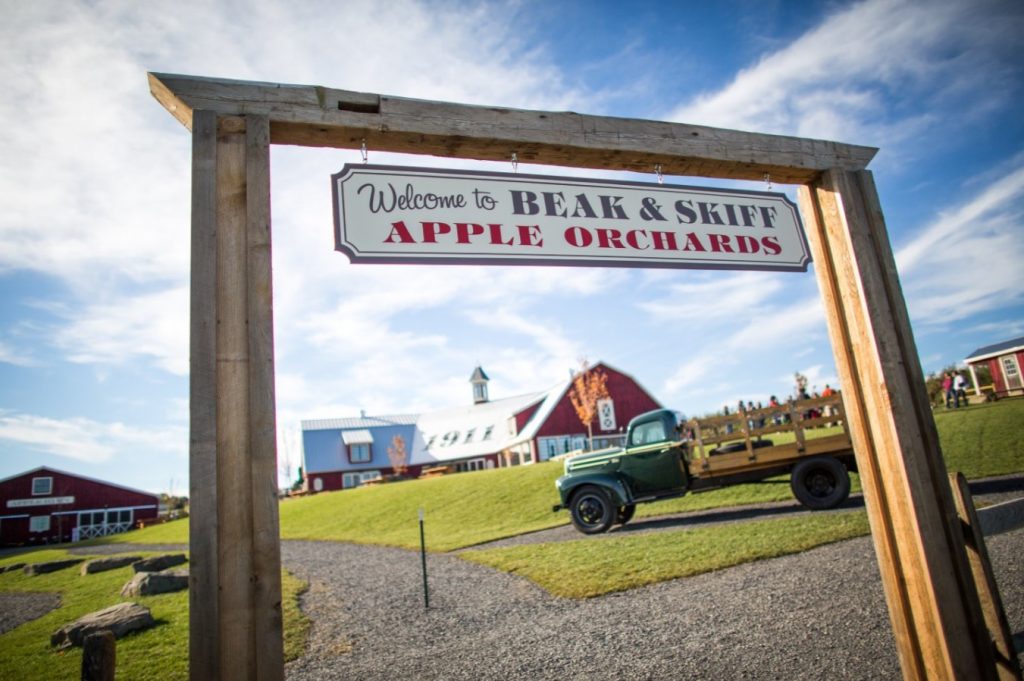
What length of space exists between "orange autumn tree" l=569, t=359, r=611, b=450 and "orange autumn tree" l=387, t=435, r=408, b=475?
593 inches

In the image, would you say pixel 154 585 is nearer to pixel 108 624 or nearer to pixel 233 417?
pixel 108 624

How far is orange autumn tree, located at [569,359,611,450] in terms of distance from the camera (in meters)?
35.7

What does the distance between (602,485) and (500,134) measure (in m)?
9.97

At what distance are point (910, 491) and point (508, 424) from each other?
36.2 m

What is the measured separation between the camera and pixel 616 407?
3697cm

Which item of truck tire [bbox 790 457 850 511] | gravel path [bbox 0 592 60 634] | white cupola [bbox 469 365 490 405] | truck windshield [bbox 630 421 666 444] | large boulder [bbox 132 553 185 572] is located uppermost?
white cupola [bbox 469 365 490 405]

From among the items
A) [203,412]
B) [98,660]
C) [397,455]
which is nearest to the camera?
[98,660]

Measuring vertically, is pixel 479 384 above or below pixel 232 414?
above

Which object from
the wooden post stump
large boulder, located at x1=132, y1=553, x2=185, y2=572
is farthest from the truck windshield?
large boulder, located at x1=132, y1=553, x2=185, y2=572

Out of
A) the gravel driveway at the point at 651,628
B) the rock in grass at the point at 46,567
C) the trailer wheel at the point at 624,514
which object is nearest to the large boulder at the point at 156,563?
the rock in grass at the point at 46,567

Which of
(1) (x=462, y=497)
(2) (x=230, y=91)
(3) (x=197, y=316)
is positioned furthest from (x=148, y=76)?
(1) (x=462, y=497)

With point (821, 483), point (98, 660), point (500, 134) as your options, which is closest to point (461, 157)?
point (500, 134)

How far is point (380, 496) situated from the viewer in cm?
2591

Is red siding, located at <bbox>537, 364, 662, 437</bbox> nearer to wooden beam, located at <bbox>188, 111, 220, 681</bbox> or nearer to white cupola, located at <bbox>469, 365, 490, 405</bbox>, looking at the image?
white cupola, located at <bbox>469, 365, 490, 405</bbox>
